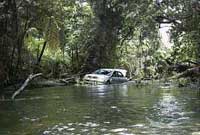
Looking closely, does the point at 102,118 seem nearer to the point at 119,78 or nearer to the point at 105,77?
the point at 105,77

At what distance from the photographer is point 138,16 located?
28.6m

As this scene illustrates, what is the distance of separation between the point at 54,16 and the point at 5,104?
1574 cm

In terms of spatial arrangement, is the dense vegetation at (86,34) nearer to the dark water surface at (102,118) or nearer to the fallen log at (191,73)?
the fallen log at (191,73)

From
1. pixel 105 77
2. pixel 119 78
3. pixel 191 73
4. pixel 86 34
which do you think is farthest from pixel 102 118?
pixel 86 34

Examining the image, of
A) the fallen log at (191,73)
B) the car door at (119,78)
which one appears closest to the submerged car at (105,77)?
the car door at (119,78)

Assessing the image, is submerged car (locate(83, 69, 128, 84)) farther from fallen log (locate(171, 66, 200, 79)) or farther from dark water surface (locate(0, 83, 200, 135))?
dark water surface (locate(0, 83, 200, 135))

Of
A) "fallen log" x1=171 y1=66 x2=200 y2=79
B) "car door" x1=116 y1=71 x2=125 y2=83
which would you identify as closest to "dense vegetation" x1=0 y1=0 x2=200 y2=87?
"fallen log" x1=171 y1=66 x2=200 y2=79

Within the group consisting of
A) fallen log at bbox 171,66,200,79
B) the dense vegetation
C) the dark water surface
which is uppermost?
the dense vegetation

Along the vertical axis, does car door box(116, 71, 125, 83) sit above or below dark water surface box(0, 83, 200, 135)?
above

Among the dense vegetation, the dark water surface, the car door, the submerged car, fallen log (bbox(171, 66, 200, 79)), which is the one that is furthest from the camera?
the car door

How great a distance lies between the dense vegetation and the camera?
28594 mm

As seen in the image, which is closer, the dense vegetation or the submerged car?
the dense vegetation

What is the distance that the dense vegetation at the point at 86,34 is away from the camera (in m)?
28.6

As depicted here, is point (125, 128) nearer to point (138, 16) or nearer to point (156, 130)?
point (156, 130)
